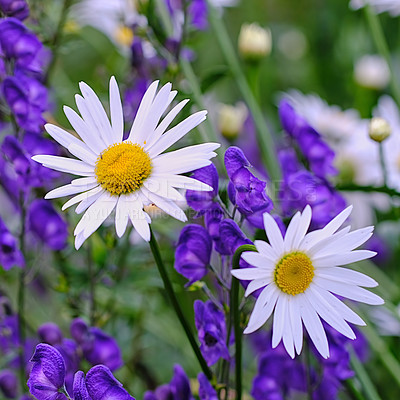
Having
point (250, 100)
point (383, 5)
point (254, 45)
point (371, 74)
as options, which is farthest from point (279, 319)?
point (371, 74)

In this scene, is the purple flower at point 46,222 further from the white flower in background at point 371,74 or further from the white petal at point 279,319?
the white flower in background at point 371,74

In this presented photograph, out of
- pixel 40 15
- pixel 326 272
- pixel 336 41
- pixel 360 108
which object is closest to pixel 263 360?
pixel 326 272

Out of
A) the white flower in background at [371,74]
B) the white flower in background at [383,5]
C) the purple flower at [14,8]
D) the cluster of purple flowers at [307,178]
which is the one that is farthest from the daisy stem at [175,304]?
the white flower in background at [371,74]

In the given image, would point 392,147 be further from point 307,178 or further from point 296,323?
point 296,323

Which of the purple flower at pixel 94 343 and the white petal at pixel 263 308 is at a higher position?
the white petal at pixel 263 308

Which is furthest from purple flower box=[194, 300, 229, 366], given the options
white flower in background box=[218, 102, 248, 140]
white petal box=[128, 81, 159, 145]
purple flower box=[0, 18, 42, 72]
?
white flower in background box=[218, 102, 248, 140]

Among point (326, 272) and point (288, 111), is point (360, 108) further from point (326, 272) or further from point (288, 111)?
point (326, 272)

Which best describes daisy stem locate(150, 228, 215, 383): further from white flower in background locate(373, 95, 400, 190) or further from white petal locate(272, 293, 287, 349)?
white flower in background locate(373, 95, 400, 190)
